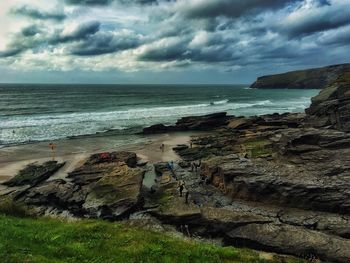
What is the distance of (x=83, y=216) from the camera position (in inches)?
1066

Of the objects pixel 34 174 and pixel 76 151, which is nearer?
pixel 34 174

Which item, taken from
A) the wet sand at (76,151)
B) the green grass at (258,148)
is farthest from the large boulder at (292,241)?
the wet sand at (76,151)

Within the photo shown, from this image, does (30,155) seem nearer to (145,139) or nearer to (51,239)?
(145,139)

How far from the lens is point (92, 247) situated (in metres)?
15.6

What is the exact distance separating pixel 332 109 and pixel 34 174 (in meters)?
36.6

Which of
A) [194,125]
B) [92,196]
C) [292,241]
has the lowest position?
[194,125]

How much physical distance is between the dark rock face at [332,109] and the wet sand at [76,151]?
60.7ft

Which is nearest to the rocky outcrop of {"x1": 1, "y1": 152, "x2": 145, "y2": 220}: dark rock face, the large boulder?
the large boulder

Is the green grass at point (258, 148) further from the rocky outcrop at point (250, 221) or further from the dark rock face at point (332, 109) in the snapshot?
the dark rock face at point (332, 109)

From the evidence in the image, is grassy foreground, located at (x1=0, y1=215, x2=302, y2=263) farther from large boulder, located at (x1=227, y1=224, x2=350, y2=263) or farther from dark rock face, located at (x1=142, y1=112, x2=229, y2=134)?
dark rock face, located at (x1=142, y1=112, x2=229, y2=134)

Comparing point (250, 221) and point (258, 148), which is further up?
point (258, 148)

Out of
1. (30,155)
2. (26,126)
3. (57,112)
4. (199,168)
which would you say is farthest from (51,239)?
(57,112)

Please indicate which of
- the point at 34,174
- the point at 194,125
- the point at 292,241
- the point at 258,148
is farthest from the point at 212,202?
the point at 194,125

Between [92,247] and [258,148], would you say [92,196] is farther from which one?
[258,148]
